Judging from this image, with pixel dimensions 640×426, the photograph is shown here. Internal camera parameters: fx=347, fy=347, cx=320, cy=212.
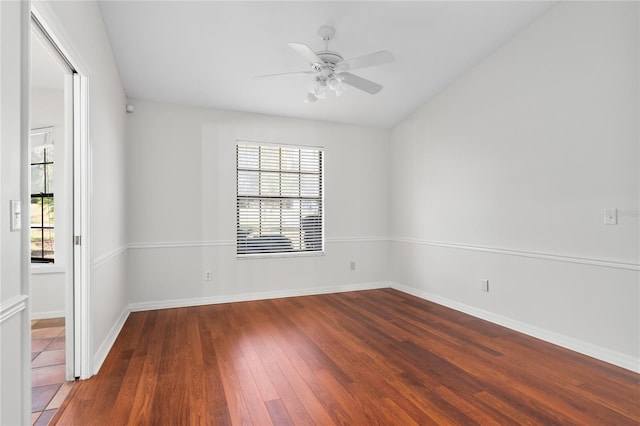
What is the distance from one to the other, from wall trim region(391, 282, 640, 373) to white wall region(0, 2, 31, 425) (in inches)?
151

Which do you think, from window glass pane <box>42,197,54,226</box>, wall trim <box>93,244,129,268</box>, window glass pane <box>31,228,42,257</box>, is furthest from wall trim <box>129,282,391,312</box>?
window glass pane <box>42,197,54,226</box>

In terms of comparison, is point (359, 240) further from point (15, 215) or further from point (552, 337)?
point (15, 215)

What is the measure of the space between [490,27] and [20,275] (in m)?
4.10

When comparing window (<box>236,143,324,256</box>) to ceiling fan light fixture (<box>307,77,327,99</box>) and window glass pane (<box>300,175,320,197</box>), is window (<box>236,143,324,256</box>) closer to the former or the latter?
window glass pane (<box>300,175,320,197</box>)

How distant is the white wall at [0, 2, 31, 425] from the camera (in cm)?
137

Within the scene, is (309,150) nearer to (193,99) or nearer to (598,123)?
(193,99)

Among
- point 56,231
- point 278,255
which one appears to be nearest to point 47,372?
point 56,231

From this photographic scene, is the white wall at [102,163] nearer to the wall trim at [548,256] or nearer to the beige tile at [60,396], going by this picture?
the beige tile at [60,396]

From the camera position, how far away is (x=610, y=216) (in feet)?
9.24

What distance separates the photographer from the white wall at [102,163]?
2.35m

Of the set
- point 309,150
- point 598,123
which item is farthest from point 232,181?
point 598,123

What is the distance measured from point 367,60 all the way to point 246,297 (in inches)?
129

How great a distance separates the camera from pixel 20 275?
4.96 feet

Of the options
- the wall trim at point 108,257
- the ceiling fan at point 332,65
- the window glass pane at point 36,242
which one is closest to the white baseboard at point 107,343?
the wall trim at point 108,257
